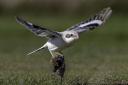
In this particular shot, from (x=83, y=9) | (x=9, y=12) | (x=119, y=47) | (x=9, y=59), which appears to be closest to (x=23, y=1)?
(x=9, y=12)

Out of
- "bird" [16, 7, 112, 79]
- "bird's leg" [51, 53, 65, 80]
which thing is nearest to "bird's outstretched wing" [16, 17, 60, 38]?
"bird" [16, 7, 112, 79]

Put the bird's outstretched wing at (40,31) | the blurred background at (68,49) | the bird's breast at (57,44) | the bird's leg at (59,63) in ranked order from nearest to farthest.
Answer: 1. the bird's outstretched wing at (40,31)
2. the bird's breast at (57,44)
3. the bird's leg at (59,63)
4. the blurred background at (68,49)

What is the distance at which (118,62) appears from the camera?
567 inches

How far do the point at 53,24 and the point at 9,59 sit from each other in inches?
403

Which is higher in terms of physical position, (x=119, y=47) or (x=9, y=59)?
(x=119, y=47)

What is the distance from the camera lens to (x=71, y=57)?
1560cm

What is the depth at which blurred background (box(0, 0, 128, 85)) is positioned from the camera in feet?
37.3

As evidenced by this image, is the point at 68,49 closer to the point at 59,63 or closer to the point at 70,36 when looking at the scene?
the point at 59,63

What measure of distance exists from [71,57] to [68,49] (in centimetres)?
198

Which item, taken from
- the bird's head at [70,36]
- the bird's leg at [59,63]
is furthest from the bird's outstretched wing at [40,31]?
the bird's leg at [59,63]

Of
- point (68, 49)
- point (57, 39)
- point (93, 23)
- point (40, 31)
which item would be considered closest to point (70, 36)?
point (57, 39)

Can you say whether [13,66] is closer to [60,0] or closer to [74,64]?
[74,64]

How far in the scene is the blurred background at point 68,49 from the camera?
11359mm

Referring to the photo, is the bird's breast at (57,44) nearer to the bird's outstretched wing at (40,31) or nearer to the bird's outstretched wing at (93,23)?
the bird's outstretched wing at (40,31)
